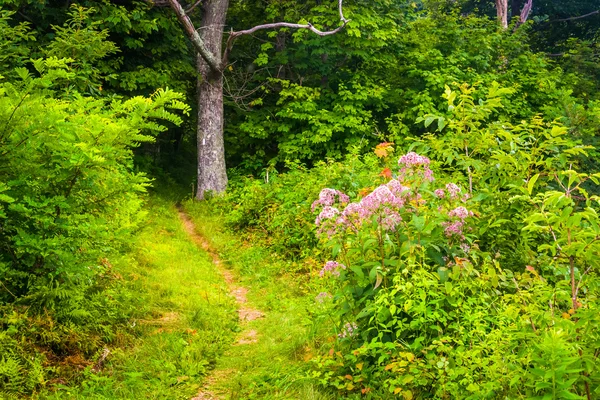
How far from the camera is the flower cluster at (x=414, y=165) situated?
164 inches

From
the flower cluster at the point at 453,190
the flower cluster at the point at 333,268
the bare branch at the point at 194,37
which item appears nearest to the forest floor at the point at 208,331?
the flower cluster at the point at 333,268

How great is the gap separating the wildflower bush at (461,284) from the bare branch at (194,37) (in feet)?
25.9

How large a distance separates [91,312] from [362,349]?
265cm

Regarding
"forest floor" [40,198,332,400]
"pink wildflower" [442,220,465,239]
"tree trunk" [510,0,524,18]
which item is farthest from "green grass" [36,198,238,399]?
"tree trunk" [510,0,524,18]

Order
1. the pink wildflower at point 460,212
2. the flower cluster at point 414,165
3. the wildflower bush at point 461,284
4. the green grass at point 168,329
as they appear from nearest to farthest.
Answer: the wildflower bush at point 461,284, the pink wildflower at point 460,212, the green grass at point 168,329, the flower cluster at point 414,165

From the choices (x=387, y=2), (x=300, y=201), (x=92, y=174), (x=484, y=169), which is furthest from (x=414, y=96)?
(x=92, y=174)

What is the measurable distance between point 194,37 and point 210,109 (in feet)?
6.06

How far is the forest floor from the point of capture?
163 inches

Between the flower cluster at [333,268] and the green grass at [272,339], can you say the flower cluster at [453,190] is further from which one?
the green grass at [272,339]

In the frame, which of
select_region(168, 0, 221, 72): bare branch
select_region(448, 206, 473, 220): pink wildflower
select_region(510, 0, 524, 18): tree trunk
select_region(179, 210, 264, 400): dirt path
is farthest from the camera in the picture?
select_region(510, 0, 524, 18): tree trunk

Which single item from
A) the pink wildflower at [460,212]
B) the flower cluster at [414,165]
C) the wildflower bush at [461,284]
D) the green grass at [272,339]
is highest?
the flower cluster at [414,165]

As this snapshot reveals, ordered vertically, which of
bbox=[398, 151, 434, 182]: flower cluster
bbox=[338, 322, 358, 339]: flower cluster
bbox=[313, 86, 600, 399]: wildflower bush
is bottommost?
bbox=[338, 322, 358, 339]: flower cluster

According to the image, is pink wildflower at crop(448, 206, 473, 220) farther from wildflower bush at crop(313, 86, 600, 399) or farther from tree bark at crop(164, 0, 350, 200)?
tree bark at crop(164, 0, 350, 200)

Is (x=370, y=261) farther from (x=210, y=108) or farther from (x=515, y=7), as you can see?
(x=515, y=7)
